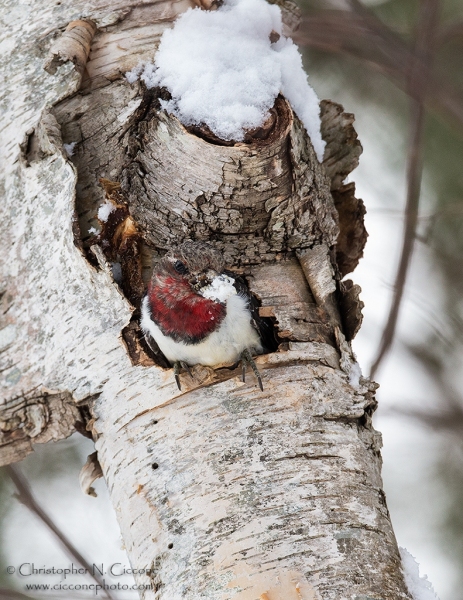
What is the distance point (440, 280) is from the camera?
420 cm

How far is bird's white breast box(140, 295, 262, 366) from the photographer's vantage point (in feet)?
7.62

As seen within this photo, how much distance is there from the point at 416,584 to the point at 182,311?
120cm

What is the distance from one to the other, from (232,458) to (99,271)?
2.61 feet

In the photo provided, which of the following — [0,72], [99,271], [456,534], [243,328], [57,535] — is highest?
[0,72]

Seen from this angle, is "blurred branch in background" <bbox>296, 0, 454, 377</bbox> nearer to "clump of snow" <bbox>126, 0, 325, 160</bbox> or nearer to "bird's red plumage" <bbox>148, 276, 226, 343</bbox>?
"clump of snow" <bbox>126, 0, 325, 160</bbox>

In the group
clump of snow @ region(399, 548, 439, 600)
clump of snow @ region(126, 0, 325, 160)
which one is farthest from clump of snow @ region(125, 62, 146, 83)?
clump of snow @ region(399, 548, 439, 600)

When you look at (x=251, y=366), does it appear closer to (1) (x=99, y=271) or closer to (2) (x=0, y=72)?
(1) (x=99, y=271)

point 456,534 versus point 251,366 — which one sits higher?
point 251,366

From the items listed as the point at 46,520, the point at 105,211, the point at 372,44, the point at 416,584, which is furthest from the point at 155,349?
the point at 372,44

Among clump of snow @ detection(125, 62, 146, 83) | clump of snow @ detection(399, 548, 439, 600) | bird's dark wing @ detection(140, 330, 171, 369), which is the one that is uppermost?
clump of snow @ detection(125, 62, 146, 83)

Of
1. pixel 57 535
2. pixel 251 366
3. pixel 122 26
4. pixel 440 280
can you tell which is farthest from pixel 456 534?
pixel 122 26

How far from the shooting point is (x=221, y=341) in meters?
2.37

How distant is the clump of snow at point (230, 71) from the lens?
2188mm

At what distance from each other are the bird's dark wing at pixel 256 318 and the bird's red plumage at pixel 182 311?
0.10m
